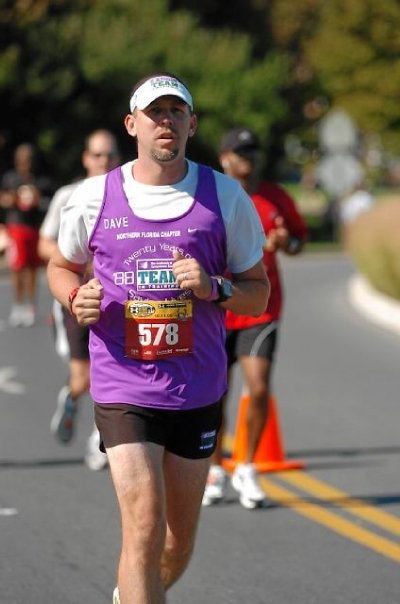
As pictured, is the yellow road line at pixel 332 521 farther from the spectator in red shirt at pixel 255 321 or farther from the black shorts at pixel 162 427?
the black shorts at pixel 162 427

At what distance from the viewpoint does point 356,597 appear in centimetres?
696

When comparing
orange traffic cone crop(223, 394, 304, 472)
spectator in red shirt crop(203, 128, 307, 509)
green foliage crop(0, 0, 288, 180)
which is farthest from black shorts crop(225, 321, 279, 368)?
green foliage crop(0, 0, 288, 180)

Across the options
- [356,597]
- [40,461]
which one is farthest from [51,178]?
[356,597]

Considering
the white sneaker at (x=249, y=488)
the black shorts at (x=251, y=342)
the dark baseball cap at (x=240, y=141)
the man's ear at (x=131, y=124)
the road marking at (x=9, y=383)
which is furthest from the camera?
the road marking at (x=9, y=383)

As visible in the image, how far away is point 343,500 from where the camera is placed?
30.3 ft

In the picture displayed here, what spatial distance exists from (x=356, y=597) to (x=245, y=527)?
1.56 m

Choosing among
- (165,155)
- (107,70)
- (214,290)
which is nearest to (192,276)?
(214,290)

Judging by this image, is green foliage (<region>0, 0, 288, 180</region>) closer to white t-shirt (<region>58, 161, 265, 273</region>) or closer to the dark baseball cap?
the dark baseball cap

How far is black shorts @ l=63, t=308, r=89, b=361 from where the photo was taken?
32.8 ft

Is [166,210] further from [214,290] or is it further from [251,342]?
[251,342]

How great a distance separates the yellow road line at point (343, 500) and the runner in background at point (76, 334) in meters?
1.21

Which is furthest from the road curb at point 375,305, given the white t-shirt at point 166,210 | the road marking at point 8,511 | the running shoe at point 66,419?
the white t-shirt at point 166,210

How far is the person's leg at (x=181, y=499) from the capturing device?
573cm

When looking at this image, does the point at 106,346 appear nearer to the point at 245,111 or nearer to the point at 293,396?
the point at 293,396
